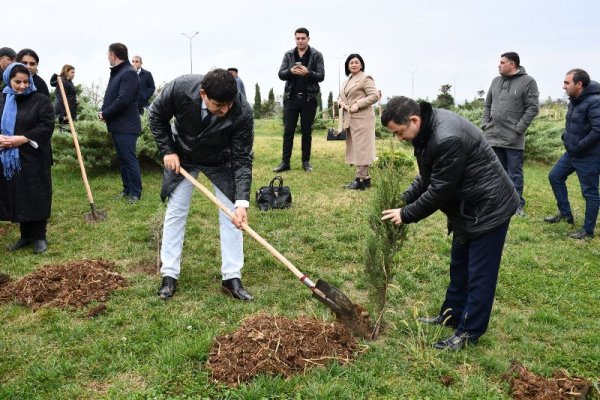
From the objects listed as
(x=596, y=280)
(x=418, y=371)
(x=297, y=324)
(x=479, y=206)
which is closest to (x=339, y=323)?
(x=297, y=324)

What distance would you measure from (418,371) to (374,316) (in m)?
0.79

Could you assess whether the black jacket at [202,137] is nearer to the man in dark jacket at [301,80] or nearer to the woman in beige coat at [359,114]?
the woman in beige coat at [359,114]

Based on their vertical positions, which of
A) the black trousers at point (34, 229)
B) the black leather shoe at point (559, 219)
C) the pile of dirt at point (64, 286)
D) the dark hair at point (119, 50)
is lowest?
the pile of dirt at point (64, 286)

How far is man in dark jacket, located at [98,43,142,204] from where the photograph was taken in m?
7.59

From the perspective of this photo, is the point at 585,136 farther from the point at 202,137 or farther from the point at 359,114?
the point at 202,137

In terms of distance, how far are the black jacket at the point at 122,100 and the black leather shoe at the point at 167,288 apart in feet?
12.6

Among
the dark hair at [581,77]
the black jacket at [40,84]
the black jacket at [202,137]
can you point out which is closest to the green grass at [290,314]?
the black jacket at [202,137]

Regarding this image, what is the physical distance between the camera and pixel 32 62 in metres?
6.68

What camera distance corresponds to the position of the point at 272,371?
3.46m

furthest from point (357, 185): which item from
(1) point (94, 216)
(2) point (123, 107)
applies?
(1) point (94, 216)

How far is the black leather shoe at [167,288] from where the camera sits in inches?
184

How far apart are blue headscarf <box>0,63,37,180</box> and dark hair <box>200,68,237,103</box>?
3.07 meters

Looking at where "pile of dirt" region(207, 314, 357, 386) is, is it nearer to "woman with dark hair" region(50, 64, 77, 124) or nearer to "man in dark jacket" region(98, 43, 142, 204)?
"man in dark jacket" region(98, 43, 142, 204)

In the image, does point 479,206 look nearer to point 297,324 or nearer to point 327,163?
point 297,324
